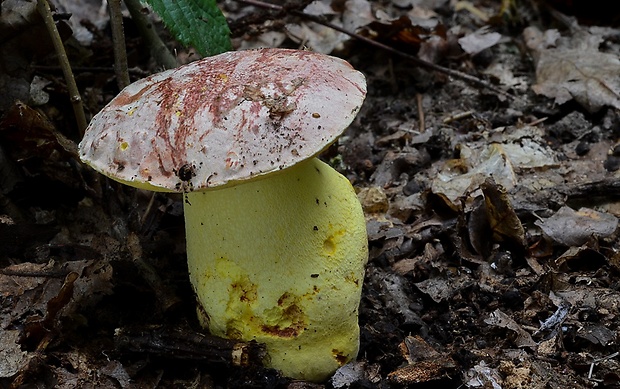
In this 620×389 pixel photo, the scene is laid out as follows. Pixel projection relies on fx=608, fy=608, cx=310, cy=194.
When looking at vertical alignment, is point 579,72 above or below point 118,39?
below

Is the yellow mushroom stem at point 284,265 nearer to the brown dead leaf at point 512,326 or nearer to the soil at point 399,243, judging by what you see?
the soil at point 399,243

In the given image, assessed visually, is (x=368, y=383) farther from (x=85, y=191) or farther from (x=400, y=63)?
(x=400, y=63)

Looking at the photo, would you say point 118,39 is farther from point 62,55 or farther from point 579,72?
point 579,72

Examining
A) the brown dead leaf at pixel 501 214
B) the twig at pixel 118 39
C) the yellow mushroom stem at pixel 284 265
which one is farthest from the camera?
the brown dead leaf at pixel 501 214

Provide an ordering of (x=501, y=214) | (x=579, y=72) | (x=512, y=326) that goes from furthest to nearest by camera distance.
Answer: (x=579, y=72)
(x=501, y=214)
(x=512, y=326)

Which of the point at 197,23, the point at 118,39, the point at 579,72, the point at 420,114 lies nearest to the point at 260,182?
the point at 197,23

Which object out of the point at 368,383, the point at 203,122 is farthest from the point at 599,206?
the point at 203,122

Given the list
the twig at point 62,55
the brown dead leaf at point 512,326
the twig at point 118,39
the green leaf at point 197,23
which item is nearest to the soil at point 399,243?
the brown dead leaf at point 512,326
